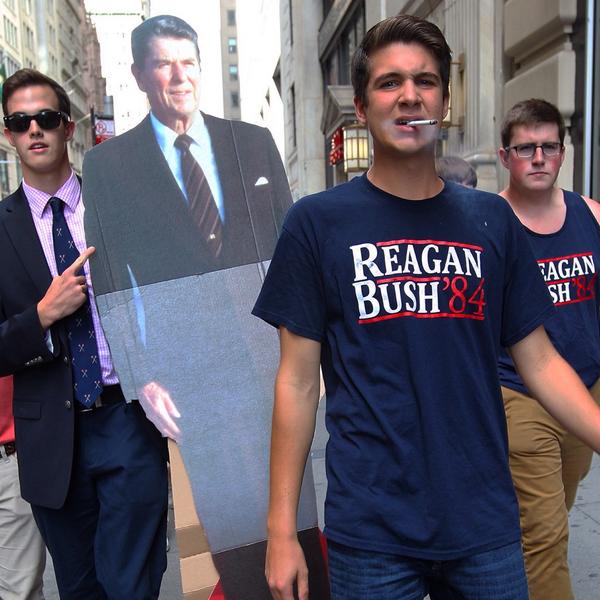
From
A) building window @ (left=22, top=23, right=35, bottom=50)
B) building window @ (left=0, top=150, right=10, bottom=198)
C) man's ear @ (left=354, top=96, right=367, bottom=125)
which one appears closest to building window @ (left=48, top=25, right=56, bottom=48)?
building window @ (left=22, top=23, right=35, bottom=50)

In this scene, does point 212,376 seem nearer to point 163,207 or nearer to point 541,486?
point 163,207

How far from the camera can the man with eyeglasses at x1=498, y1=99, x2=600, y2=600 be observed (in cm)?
231

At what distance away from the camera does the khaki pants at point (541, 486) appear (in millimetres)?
2293

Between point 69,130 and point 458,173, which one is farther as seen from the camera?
point 458,173

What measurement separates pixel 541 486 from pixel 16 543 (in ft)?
6.22

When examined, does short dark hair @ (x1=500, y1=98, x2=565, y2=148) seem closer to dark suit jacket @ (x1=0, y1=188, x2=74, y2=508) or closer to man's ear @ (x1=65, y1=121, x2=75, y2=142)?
man's ear @ (x1=65, y1=121, x2=75, y2=142)

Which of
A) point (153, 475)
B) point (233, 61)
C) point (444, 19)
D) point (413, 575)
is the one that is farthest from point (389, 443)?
point (233, 61)

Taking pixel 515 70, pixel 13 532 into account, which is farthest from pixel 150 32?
pixel 515 70

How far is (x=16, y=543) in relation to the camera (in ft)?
8.34

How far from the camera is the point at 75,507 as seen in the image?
2.26 metres

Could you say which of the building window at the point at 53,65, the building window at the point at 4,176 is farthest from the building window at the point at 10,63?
the building window at the point at 53,65

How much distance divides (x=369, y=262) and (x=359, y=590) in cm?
67

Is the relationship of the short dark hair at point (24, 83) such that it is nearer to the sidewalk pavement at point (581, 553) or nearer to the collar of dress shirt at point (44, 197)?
the collar of dress shirt at point (44, 197)

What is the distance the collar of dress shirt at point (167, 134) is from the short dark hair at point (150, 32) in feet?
0.59
